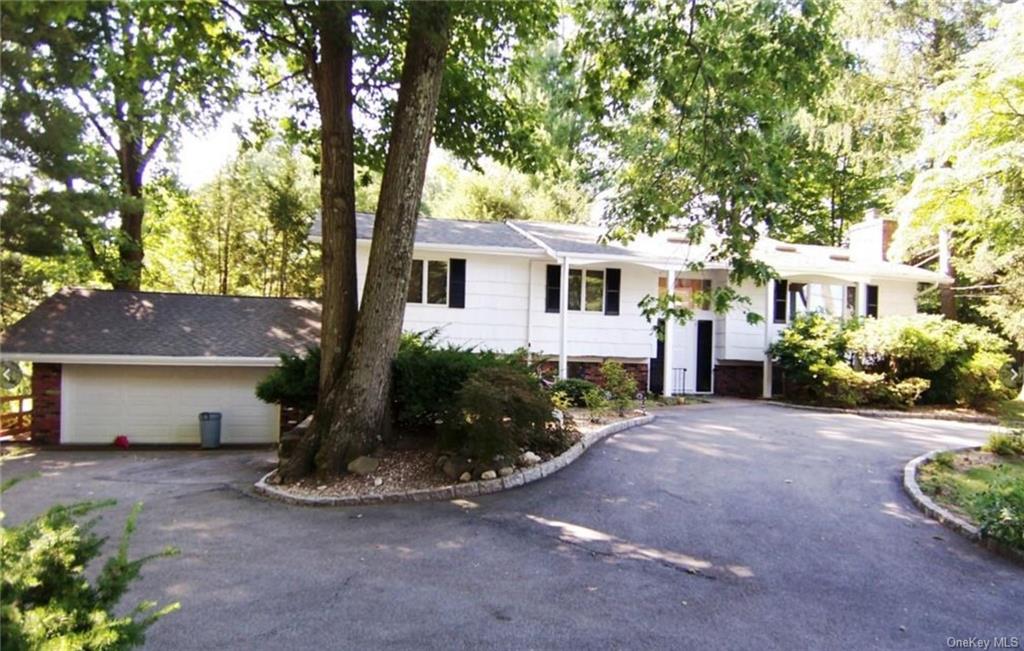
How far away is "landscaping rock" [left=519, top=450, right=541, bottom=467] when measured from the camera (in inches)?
336

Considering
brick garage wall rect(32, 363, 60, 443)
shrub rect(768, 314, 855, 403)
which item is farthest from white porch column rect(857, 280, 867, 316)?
brick garage wall rect(32, 363, 60, 443)

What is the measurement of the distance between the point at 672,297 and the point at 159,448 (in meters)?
12.5

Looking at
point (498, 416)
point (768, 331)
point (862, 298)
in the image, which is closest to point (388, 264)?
point (498, 416)

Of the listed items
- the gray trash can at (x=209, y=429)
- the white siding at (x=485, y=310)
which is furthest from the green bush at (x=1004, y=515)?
the gray trash can at (x=209, y=429)

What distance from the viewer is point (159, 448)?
1419 centimetres

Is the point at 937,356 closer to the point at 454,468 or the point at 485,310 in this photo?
the point at 485,310

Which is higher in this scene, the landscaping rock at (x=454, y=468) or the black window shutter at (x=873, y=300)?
the black window shutter at (x=873, y=300)

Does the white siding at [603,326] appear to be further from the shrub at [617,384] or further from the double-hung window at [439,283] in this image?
the shrub at [617,384]

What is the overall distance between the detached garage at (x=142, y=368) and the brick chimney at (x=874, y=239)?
60.2ft

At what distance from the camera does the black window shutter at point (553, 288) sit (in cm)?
1695

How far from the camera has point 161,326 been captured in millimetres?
14953

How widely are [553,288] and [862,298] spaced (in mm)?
10304

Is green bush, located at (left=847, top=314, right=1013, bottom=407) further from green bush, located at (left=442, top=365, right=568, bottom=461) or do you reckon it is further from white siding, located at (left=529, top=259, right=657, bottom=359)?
green bush, located at (left=442, top=365, right=568, bottom=461)

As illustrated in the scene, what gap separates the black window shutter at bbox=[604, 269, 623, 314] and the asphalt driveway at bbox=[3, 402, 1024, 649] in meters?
8.27
